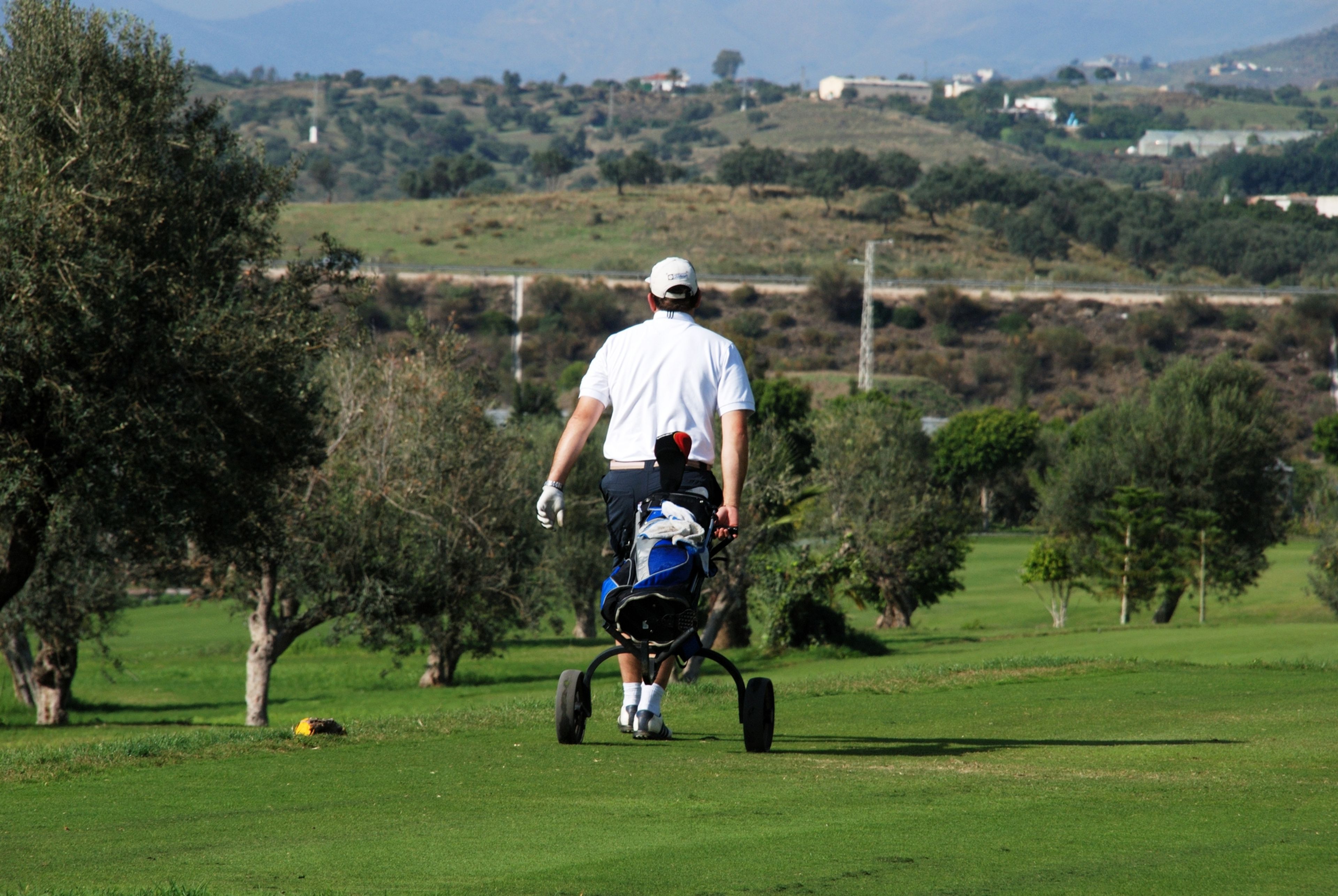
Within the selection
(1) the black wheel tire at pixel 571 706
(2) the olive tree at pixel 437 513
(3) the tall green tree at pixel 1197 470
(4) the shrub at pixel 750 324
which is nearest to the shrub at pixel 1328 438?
(3) the tall green tree at pixel 1197 470

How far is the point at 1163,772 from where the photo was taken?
707 centimetres

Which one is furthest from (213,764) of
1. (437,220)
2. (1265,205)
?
(1265,205)

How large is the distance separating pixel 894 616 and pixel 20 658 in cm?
3288

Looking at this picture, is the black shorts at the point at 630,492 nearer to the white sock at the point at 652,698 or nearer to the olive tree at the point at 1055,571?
the white sock at the point at 652,698

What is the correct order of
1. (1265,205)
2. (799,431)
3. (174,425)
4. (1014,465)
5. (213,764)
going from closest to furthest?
(213,764) → (174,425) → (799,431) → (1014,465) → (1265,205)

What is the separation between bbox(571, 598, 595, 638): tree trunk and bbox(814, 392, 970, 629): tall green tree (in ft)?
29.9

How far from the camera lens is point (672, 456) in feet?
24.0

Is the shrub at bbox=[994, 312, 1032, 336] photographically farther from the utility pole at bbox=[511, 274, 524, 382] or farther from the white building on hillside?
the white building on hillside

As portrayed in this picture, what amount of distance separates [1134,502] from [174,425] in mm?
38661

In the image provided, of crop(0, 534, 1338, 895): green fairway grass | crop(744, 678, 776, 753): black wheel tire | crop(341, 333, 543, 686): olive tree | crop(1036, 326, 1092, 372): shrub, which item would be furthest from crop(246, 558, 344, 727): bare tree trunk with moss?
crop(1036, 326, 1092, 372): shrub

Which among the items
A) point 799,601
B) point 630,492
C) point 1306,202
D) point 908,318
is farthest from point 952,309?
point 630,492

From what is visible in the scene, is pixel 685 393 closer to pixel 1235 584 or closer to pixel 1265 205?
pixel 1235 584

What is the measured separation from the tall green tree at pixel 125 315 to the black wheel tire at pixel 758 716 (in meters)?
9.59

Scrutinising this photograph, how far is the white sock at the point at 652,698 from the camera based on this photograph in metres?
8.09
